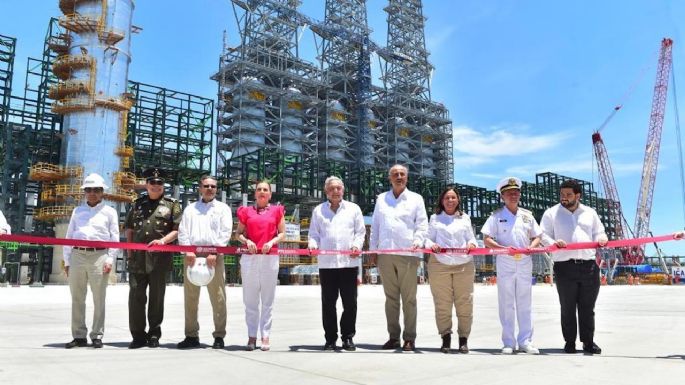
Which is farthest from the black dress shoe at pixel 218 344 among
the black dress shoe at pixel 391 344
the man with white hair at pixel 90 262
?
the black dress shoe at pixel 391 344

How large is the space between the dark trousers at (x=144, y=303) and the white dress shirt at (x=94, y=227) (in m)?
0.46

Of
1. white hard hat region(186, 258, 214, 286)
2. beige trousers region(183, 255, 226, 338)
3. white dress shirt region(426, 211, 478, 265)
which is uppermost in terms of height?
white dress shirt region(426, 211, 478, 265)

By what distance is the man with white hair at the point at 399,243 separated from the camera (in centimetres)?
637

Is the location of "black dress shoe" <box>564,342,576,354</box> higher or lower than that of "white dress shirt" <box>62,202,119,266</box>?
lower

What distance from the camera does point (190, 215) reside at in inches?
256

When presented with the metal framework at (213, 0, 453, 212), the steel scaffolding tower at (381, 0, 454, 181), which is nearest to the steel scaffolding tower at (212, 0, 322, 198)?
the metal framework at (213, 0, 453, 212)

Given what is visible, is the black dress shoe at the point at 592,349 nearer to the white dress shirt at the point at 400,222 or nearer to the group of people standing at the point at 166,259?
the white dress shirt at the point at 400,222

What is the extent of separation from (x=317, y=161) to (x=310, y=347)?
55.3 meters

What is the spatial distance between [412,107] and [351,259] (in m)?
76.5

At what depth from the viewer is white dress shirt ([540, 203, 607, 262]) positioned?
630 cm

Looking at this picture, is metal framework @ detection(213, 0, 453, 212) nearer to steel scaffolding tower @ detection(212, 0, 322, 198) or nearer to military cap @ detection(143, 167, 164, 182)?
steel scaffolding tower @ detection(212, 0, 322, 198)

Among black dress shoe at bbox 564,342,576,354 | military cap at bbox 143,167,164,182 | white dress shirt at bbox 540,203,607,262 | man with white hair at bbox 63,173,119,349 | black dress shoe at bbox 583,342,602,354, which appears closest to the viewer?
black dress shoe at bbox 583,342,602,354

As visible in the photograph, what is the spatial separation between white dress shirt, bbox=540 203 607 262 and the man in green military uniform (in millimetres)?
Answer: 4686

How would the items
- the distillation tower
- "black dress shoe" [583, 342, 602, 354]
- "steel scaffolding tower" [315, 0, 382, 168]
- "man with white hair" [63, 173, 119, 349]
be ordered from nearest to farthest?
"black dress shoe" [583, 342, 602, 354]
"man with white hair" [63, 173, 119, 349]
the distillation tower
"steel scaffolding tower" [315, 0, 382, 168]
